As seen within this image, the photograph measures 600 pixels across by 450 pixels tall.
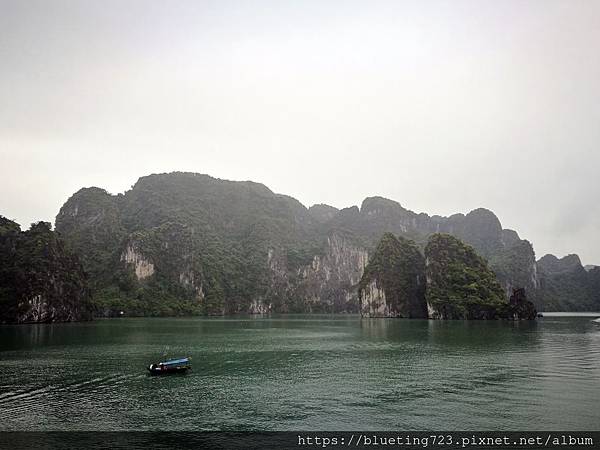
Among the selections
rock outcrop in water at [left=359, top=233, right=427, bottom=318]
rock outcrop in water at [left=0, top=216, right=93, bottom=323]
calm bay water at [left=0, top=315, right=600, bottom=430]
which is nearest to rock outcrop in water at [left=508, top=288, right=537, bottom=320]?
rock outcrop in water at [left=359, top=233, right=427, bottom=318]

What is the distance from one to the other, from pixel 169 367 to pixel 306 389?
396 inches

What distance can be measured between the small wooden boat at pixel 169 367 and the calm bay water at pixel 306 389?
0.71 metres

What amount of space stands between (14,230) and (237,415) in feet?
314

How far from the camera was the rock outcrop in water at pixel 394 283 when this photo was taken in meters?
124

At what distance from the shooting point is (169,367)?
101 ft

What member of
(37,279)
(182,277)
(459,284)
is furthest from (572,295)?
(37,279)

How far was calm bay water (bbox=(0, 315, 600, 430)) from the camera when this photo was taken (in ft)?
63.1

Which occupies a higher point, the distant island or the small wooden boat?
the distant island

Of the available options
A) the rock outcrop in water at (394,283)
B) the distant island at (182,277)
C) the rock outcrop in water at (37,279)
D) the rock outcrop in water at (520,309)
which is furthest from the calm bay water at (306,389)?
the rock outcrop in water at (394,283)

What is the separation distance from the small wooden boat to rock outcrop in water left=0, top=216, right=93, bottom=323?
70.5m

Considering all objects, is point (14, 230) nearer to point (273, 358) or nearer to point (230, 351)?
point (230, 351)

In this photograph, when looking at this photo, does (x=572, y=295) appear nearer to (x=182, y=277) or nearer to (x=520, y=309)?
(x=520, y=309)

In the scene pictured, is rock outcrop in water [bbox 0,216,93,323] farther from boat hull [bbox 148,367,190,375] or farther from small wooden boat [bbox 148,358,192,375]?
boat hull [bbox 148,367,190,375]

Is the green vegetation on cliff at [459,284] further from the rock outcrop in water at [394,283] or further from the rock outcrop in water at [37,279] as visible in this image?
the rock outcrop in water at [37,279]
